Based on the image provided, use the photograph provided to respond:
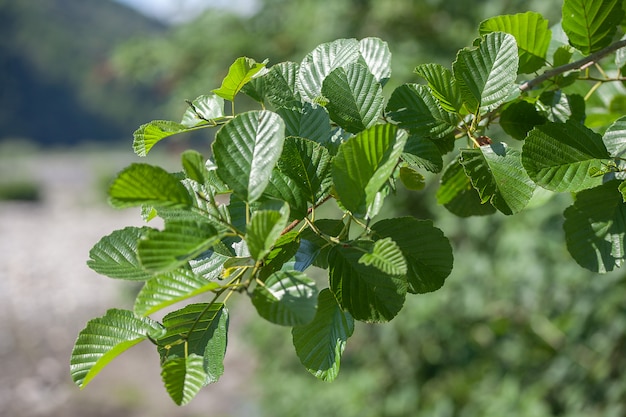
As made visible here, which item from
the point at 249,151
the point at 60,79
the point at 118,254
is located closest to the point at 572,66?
the point at 249,151

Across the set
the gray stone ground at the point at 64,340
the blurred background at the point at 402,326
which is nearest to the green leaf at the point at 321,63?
the blurred background at the point at 402,326

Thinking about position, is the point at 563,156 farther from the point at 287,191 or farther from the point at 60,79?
the point at 60,79

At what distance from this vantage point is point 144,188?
1.39ft

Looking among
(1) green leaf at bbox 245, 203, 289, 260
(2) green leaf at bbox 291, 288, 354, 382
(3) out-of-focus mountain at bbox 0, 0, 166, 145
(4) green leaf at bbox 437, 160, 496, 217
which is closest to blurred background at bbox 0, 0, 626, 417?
(4) green leaf at bbox 437, 160, 496, 217

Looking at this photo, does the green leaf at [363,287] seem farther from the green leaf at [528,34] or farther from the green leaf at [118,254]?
the green leaf at [528,34]

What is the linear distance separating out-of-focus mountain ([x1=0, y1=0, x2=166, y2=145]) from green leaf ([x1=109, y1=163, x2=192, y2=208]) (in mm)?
25552

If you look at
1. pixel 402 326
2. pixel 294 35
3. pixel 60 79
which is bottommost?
pixel 402 326

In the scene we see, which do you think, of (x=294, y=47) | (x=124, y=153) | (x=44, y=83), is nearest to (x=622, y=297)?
(x=294, y=47)

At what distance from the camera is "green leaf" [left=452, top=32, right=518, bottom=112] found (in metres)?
0.55

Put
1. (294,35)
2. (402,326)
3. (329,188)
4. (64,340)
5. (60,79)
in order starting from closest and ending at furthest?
1. (329,188)
2. (402,326)
3. (294,35)
4. (64,340)
5. (60,79)

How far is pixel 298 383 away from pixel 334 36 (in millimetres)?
1871

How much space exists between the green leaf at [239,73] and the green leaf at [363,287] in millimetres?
176

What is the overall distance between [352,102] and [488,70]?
129 mm

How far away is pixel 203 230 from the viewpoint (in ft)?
1.41
